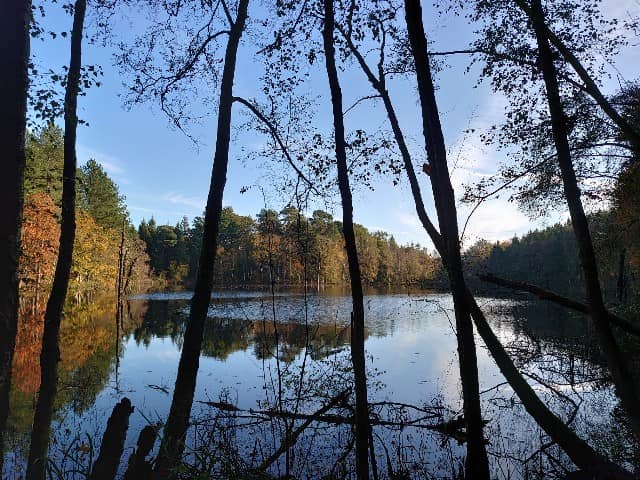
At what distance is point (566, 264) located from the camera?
50.6 metres

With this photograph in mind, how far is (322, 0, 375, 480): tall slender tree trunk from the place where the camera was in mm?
5020

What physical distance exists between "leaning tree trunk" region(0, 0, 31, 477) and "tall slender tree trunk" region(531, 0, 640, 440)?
15.2ft

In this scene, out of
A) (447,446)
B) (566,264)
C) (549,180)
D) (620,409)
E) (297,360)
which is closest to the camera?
(549,180)

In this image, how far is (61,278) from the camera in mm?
5449

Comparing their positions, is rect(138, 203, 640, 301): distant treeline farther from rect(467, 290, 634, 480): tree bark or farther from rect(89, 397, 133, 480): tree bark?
rect(89, 397, 133, 480): tree bark

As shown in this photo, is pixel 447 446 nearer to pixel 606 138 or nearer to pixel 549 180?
pixel 549 180

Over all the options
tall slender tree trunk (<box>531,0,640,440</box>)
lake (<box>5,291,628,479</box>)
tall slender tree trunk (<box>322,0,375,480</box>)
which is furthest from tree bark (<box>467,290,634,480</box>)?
tall slender tree trunk (<box>322,0,375,480</box>)

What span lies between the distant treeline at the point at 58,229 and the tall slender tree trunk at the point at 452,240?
14.7 feet

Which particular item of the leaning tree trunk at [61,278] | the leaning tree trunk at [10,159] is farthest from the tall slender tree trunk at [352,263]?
the leaning tree trunk at [61,278]

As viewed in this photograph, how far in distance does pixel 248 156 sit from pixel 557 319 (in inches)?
980

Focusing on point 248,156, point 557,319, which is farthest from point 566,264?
point 248,156

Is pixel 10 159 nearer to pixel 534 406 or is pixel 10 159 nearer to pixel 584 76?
pixel 584 76

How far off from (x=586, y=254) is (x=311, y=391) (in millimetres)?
8186

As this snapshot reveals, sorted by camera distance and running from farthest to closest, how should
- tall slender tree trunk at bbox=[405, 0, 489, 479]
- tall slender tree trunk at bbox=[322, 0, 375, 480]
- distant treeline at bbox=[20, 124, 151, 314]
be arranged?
1. distant treeline at bbox=[20, 124, 151, 314]
2. tall slender tree trunk at bbox=[322, 0, 375, 480]
3. tall slender tree trunk at bbox=[405, 0, 489, 479]
